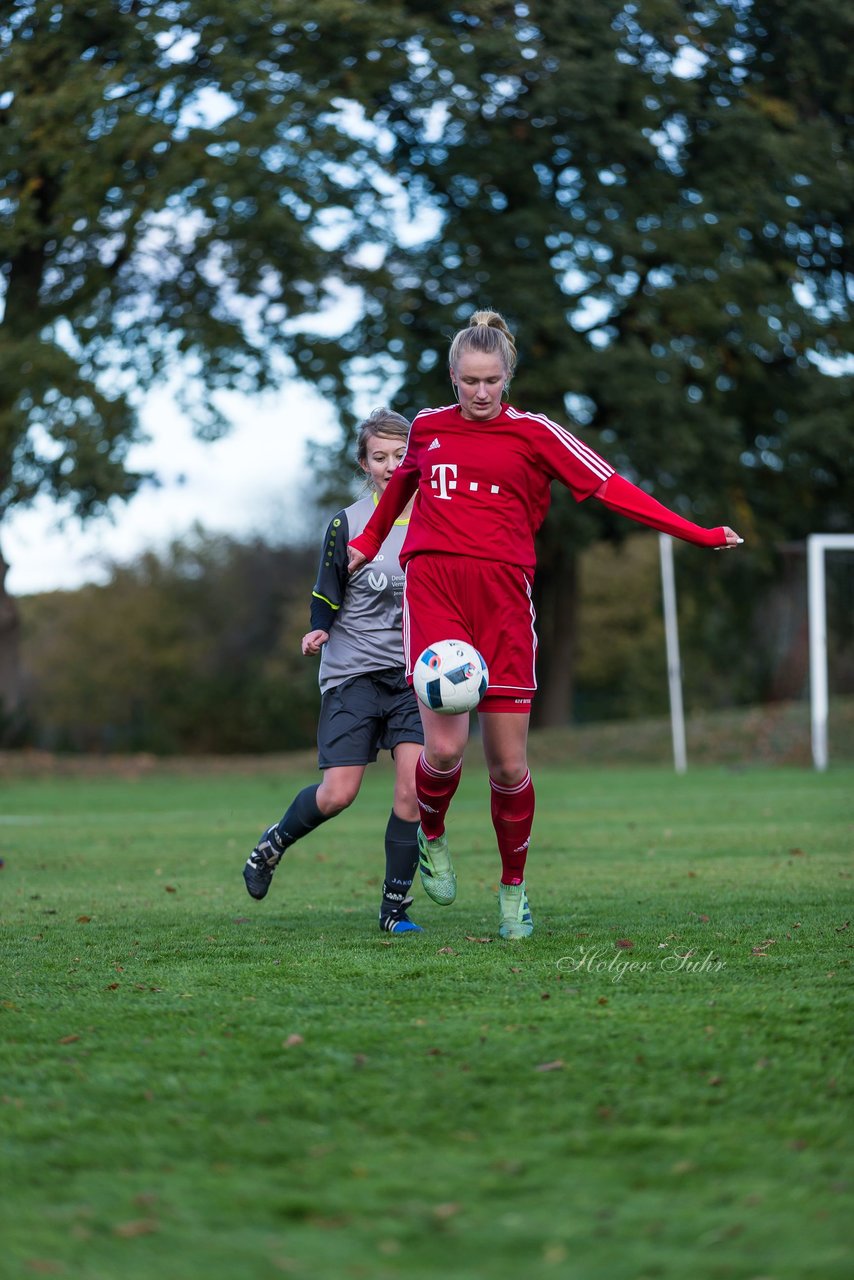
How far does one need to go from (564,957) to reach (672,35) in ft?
72.0

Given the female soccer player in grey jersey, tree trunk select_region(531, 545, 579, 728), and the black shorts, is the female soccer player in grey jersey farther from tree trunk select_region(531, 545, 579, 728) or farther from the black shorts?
tree trunk select_region(531, 545, 579, 728)

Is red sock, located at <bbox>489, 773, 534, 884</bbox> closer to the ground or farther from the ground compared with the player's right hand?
closer to the ground

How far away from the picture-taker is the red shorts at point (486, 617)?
538 centimetres

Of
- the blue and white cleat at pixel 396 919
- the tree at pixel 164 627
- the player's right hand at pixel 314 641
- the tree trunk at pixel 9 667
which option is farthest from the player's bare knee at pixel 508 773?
the tree at pixel 164 627

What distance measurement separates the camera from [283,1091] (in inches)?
131

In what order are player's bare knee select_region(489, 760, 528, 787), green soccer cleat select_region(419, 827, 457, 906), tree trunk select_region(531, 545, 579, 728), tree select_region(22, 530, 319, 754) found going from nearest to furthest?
player's bare knee select_region(489, 760, 528, 787) → green soccer cleat select_region(419, 827, 457, 906) → tree trunk select_region(531, 545, 579, 728) → tree select_region(22, 530, 319, 754)

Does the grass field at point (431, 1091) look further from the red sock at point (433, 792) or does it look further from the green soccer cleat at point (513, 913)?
the red sock at point (433, 792)

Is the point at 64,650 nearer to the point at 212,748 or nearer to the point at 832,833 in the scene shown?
the point at 212,748

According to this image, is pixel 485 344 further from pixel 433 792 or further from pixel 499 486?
pixel 433 792

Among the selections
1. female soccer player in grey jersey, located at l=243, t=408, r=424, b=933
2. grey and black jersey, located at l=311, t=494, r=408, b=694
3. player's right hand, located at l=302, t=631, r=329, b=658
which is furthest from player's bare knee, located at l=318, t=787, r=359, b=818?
player's right hand, located at l=302, t=631, r=329, b=658

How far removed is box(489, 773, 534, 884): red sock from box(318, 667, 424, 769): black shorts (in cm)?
54

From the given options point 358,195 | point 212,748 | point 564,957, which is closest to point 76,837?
point 564,957

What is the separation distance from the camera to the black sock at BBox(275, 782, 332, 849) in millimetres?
6223

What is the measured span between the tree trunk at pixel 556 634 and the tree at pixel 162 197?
7019mm
